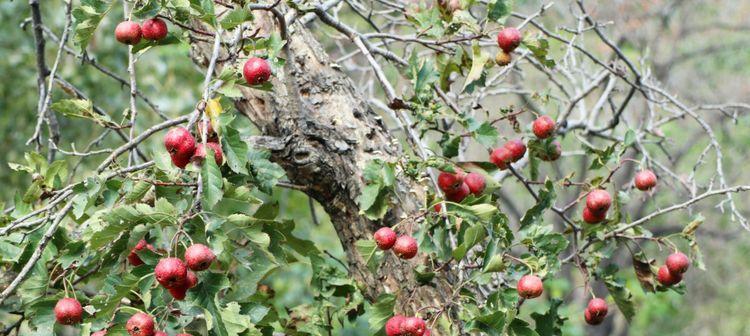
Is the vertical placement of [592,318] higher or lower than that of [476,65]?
lower

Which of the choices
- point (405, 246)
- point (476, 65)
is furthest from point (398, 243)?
point (476, 65)

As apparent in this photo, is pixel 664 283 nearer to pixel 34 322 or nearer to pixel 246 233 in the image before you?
pixel 246 233

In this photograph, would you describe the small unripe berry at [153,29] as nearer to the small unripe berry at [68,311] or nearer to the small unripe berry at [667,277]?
the small unripe berry at [68,311]

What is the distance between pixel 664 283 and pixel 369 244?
82 centimetres

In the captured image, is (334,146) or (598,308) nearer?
(334,146)

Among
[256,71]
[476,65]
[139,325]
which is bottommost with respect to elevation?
[139,325]

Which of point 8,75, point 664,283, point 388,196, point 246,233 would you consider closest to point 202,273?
point 246,233

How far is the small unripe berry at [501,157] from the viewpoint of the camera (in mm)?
2080

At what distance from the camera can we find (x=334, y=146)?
1.94 m

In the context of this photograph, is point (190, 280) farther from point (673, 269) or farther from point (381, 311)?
point (673, 269)

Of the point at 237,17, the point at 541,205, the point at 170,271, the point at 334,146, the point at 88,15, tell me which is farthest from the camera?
the point at 541,205

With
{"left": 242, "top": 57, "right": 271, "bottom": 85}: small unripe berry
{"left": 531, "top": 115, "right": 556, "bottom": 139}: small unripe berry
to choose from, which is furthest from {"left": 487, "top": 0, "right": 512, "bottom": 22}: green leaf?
{"left": 242, "top": 57, "right": 271, "bottom": 85}: small unripe berry

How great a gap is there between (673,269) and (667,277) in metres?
0.03

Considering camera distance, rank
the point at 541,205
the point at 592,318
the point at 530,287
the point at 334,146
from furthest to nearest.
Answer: the point at 592,318 → the point at 541,205 → the point at 334,146 → the point at 530,287
